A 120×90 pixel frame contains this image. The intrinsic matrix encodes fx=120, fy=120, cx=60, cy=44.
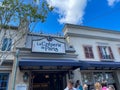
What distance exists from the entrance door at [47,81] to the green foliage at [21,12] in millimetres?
4216

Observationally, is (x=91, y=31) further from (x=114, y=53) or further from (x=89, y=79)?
(x=89, y=79)

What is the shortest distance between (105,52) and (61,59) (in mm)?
4604

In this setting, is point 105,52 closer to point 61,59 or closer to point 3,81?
point 61,59

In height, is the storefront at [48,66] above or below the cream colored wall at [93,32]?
below

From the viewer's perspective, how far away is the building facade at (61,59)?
7.59 m

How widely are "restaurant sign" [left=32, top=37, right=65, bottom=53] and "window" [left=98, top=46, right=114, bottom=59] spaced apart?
372 centimetres

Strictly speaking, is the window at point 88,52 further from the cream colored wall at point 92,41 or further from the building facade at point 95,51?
the cream colored wall at point 92,41

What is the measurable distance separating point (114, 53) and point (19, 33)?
8603 mm

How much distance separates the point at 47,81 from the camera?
9875mm

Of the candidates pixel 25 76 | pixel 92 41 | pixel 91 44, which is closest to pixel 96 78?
pixel 91 44

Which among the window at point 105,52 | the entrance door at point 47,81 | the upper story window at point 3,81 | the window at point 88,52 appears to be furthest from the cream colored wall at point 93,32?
the upper story window at point 3,81

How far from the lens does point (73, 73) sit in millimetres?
8820

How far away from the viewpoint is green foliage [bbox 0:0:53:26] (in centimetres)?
682

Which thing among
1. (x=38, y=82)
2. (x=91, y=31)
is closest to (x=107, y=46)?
(x=91, y=31)
